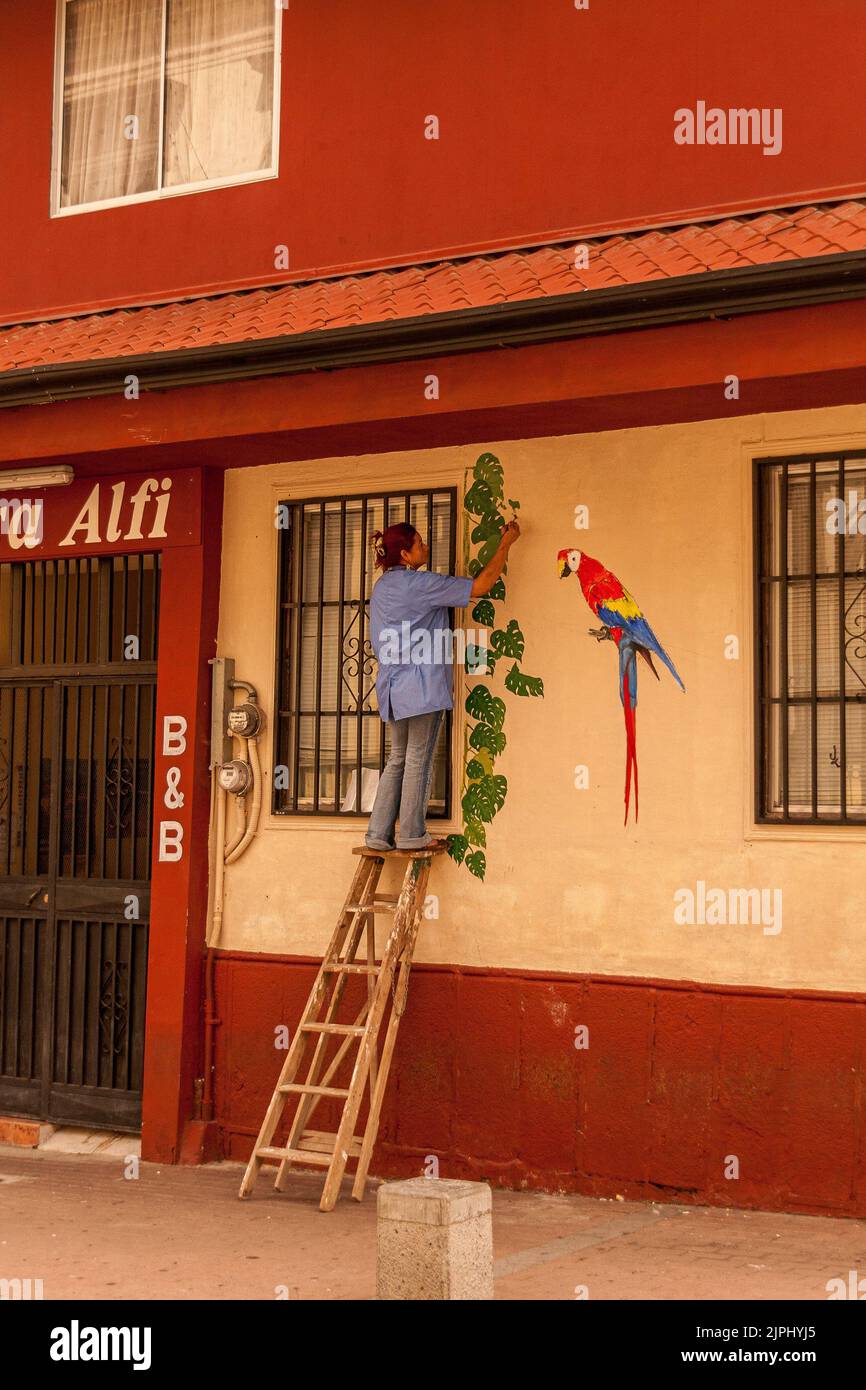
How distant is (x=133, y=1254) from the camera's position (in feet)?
22.2

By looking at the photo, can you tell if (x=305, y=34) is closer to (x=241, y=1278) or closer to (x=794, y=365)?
(x=794, y=365)

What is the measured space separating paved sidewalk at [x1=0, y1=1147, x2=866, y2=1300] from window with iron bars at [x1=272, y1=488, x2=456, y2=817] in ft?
6.68

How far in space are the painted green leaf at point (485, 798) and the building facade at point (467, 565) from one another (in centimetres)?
3

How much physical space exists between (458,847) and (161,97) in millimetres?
→ 5041

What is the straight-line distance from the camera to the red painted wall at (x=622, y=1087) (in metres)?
7.05

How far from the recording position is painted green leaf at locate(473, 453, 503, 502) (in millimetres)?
8125

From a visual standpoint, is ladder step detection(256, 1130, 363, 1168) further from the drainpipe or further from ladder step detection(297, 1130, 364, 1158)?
the drainpipe

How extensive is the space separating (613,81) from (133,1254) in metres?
6.04

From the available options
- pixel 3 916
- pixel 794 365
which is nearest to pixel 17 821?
pixel 3 916

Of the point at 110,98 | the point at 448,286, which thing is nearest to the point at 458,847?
the point at 448,286

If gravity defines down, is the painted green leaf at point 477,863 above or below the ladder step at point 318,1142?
above

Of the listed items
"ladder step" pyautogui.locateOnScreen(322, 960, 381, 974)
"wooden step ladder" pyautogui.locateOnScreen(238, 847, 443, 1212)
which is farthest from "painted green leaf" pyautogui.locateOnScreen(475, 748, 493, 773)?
"ladder step" pyautogui.locateOnScreen(322, 960, 381, 974)
